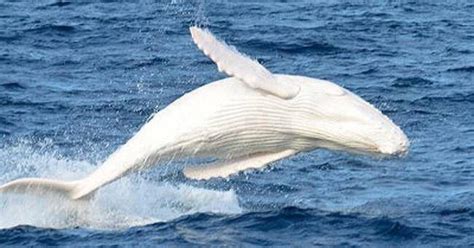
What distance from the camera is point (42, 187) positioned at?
2256cm

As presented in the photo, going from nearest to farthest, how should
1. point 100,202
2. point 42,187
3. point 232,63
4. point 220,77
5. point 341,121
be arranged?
point 232,63 → point 341,121 → point 42,187 → point 100,202 → point 220,77

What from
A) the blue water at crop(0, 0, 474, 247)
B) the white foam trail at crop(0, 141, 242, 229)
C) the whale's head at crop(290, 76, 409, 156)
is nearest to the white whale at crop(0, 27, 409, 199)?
the whale's head at crop(290, 76, 409, 156)

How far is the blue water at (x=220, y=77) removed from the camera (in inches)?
912

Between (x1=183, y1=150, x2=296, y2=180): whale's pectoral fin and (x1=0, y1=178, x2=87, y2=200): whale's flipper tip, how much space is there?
171cm

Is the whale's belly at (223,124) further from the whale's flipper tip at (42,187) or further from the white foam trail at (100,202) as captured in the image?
the white foam trail at (100,202)

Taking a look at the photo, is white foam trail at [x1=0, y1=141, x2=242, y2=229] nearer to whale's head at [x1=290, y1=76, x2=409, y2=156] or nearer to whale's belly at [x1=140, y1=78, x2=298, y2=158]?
whale's belly at [x1=140, y1=78, x2=298, y2=158]

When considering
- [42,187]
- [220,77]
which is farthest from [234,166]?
[220,77]

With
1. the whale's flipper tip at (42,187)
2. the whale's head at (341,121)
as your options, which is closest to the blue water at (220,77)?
the whale's flipper tip at (42,187)

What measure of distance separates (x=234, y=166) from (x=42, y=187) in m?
2.77

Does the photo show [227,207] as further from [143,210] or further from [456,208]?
[456,208]

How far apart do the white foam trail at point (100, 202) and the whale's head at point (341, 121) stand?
2658 millimetres

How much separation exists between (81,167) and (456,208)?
254 inches

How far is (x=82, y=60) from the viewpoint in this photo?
3788 centimetres

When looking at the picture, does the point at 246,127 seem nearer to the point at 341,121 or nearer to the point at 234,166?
the point at 234,166
